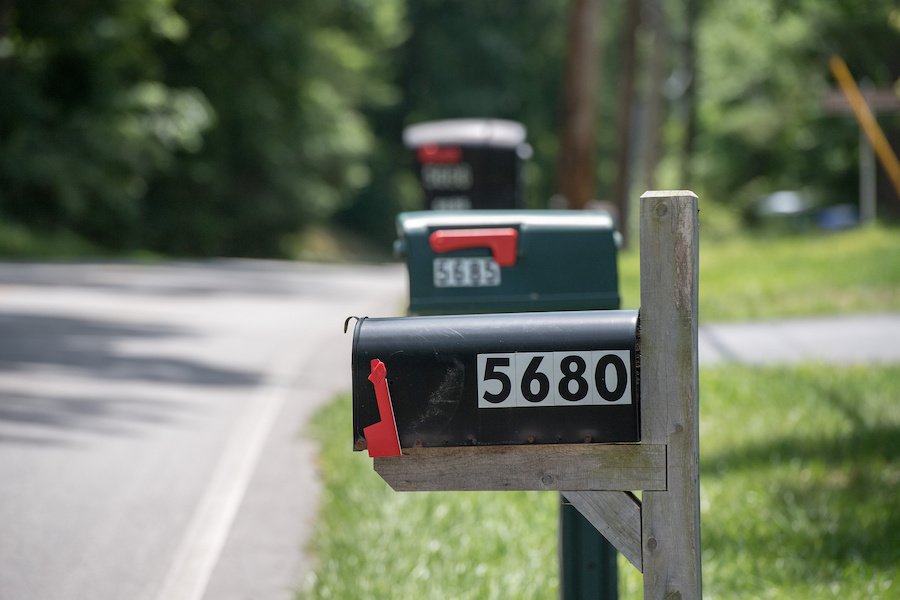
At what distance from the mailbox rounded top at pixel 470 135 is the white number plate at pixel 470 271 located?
27.1 feet

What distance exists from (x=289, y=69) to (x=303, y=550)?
32664 mm

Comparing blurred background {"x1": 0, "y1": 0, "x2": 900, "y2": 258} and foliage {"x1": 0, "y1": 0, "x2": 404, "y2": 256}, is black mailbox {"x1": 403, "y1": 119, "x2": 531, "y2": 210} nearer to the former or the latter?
blurred background {"x1": 0, "y1": 0, "x2": 900, "y2": 258}

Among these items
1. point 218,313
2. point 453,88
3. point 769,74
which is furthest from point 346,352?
point 453,88

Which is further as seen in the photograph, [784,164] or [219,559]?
[784,164]

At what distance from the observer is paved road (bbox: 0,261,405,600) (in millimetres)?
4867

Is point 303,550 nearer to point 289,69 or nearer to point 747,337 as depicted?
point 747,337

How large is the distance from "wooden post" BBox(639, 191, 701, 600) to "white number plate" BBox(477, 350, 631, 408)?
0.06 m

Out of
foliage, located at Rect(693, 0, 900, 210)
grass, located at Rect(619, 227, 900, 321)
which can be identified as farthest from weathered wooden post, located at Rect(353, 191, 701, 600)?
foliage, located at Rect(693, 0, 900, 210)

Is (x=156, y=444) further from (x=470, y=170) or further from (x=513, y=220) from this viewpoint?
(x=470, y=170)

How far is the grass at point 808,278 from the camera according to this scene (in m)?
13.0

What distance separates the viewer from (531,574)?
4.55 metres

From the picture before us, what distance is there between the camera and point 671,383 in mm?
2393

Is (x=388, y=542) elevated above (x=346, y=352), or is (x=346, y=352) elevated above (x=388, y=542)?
(x=388, y=542)

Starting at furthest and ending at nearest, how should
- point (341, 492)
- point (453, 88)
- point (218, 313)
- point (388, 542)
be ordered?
point (453, 88)
point (218, 313)
point (341, 492)
point (388, 542)
